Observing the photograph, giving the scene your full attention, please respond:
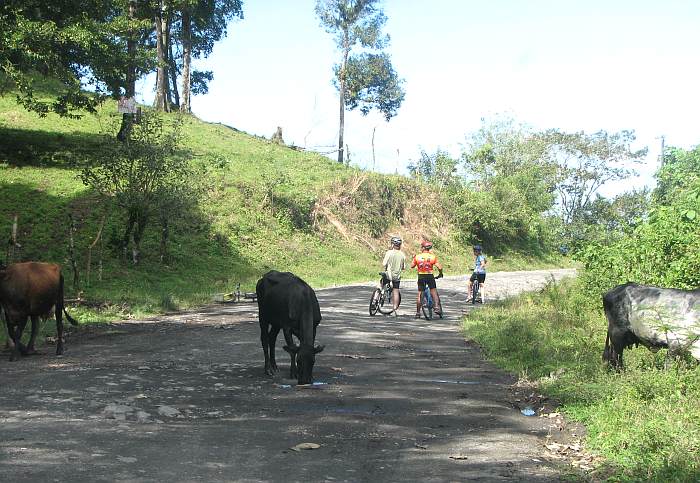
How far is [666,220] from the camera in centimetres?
1603

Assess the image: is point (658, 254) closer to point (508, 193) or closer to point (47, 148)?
point (47, 148)

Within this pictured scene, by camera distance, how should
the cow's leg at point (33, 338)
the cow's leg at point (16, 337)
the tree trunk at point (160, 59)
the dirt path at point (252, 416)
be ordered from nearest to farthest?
the dirt path at point (252, 416)
the cow's leg at point (16, 337)
the cow's leg at point (33, 338)
the tree trunk at point (160, 59)

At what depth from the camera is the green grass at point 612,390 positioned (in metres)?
A: 6.62

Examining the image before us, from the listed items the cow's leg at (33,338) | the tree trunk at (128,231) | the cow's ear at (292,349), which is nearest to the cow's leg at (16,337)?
the cow's leg at (33,338)

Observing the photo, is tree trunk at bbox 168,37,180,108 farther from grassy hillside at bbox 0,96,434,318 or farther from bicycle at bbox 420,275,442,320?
bicycle at bbox 420,275,442,320

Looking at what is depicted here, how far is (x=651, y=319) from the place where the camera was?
34.1 feet

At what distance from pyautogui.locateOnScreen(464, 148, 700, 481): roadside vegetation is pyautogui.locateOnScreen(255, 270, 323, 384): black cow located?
3275 millimetres

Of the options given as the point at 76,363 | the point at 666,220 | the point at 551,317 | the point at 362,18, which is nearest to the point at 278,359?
the point at 76,363

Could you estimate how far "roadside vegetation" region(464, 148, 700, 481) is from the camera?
22.6ft

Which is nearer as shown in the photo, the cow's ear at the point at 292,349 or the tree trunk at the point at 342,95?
the cow's ear at the point at 292,349

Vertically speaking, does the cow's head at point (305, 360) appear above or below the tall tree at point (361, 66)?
below

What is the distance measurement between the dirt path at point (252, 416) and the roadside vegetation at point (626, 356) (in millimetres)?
629

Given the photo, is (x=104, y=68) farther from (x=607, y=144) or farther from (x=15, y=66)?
(x=607, y=144)

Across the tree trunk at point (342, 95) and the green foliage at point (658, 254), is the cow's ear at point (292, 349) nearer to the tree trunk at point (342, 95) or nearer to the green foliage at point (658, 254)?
the green foliage at point (658, 254)
